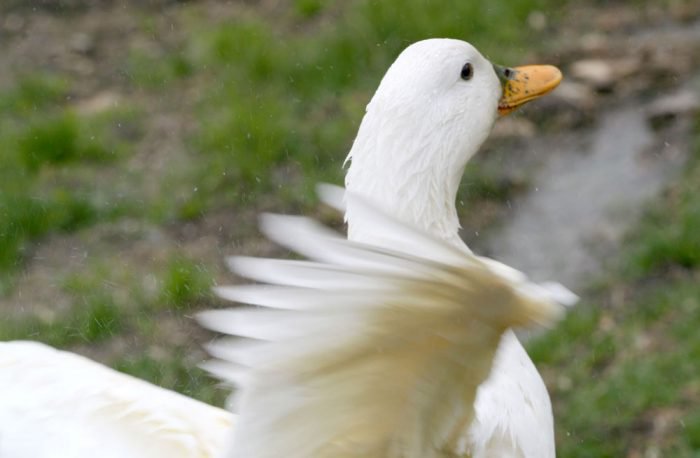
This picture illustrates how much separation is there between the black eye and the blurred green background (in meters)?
1.29

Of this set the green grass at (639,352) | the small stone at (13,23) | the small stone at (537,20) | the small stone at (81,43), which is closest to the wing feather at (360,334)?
the green grass at (639,352)

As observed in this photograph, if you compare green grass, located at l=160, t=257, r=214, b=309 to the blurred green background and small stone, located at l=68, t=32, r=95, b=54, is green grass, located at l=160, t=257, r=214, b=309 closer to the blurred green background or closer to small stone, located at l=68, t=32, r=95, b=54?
the blurred green background

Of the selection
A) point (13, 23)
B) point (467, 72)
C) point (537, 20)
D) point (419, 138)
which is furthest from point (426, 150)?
point (13, 23)

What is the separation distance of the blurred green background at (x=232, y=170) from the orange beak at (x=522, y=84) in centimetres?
104

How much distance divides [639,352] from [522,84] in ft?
3.67

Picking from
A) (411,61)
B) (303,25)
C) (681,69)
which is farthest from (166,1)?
(411,61)

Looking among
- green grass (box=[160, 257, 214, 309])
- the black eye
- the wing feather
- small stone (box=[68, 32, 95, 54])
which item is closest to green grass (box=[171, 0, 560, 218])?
green grass (box=[160, 257, 214, 309])

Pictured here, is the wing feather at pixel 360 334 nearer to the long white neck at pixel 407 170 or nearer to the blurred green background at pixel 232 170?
the long white neck at pixel 407 170

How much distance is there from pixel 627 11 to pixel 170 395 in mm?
3840

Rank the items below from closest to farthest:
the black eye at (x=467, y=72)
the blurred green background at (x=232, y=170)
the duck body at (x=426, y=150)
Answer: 1. the duck body at (x=426, y=150)
2. the black eye at (x=467, y=72)
3. the blurred green background at (x=232, y=170)

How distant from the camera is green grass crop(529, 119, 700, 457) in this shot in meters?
3.90

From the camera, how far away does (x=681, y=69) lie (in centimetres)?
542

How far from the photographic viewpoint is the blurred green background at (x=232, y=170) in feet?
13.8

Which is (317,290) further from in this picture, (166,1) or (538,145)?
(166,1)
